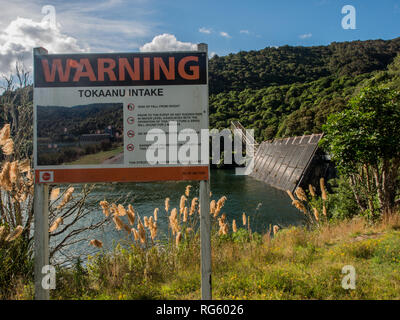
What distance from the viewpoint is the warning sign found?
3.40 metres

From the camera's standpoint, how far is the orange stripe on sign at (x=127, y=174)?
3369mm

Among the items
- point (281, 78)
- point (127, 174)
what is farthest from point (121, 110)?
point (281, 78)

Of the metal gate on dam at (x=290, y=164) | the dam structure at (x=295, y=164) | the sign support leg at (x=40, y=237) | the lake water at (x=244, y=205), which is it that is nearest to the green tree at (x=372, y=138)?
the lake water at (x=244, y=205)

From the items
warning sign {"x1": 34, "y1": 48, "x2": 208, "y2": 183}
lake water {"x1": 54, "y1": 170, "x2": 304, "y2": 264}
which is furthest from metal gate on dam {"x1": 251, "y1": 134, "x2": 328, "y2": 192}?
warning sign {"x1": 34, "y1": 48, "x2": 208, "y2": 183}

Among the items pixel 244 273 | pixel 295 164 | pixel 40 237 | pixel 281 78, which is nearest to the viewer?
pixel 40 237

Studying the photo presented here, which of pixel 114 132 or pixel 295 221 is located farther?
pixel 295 221

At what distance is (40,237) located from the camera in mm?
3377

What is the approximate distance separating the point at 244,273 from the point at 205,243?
1.37m

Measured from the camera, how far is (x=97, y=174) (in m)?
3.39

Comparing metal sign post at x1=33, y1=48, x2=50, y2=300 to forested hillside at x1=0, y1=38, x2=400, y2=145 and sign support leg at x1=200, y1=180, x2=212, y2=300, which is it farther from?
forested hillside at x1=0, y1=38, x2=400, y2=145

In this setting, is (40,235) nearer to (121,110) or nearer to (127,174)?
(127,174)
